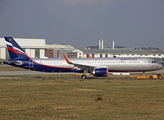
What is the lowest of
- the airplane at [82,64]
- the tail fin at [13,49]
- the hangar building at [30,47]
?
the airplane at [82,64]

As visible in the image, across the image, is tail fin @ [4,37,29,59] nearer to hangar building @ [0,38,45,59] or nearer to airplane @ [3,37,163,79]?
airplane @ [3,37,163,79]

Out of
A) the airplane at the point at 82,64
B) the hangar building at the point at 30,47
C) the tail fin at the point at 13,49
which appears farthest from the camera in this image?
the hangar building at the point at 30,47

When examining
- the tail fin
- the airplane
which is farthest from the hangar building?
the airplane

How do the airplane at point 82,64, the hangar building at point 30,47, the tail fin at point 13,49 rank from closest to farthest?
the airplane at point 82,64, the tail fin at point 13,49, the hangar building at point 30,47

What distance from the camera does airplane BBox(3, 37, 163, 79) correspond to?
45969 mm

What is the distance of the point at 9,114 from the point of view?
16719mm

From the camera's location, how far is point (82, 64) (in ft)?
155

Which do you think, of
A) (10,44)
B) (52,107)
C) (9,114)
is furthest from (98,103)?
(10,44)

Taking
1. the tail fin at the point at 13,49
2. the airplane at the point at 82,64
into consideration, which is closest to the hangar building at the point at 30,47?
the tail fin at the point at 13,49

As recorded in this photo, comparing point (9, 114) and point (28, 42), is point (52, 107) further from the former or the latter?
point (28, 42)

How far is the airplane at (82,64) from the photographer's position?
46.0 m

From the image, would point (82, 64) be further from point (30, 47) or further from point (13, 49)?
point (30, 47)

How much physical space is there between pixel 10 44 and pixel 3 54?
9836 centimetres

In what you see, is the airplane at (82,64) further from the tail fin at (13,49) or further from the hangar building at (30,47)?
the hangar building at (30,47)
